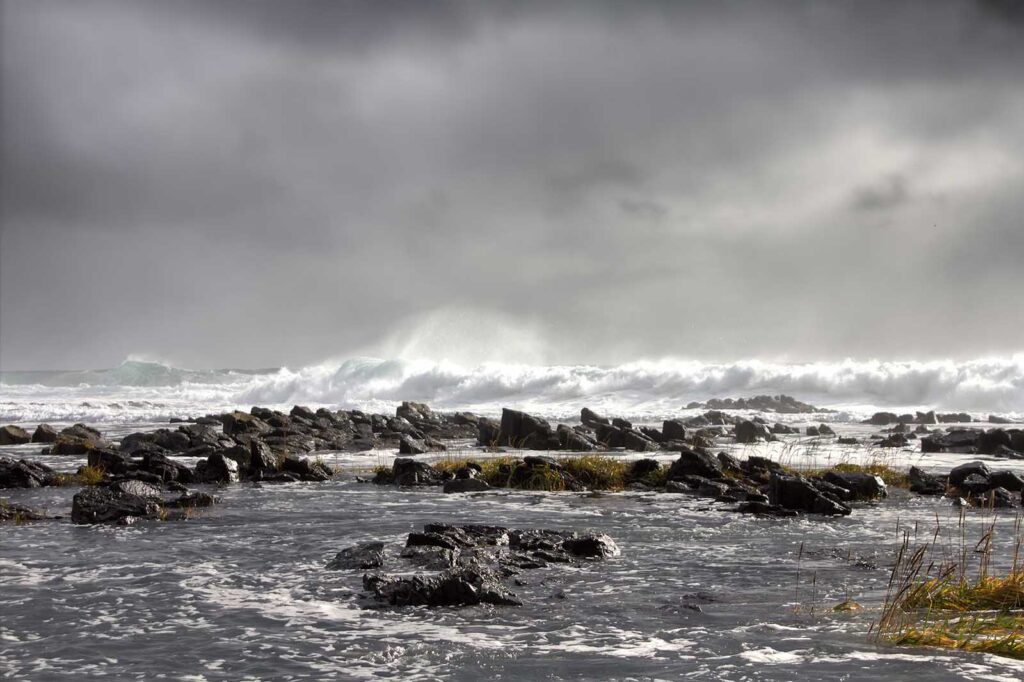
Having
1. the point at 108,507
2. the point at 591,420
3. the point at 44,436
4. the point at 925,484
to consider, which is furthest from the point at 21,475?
the point at 591,420

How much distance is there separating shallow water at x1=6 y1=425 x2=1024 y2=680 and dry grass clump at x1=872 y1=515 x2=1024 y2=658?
0.28 m

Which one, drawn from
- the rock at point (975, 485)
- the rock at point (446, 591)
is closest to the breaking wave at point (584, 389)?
the rock at point (975, 485)

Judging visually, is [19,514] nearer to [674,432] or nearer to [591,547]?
[591,547]

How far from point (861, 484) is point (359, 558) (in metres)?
12.6

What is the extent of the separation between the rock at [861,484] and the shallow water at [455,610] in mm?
3132

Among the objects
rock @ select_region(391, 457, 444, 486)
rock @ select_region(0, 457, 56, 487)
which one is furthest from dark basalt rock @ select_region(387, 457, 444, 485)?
rock @ select_region(0, 457, 56, 487)

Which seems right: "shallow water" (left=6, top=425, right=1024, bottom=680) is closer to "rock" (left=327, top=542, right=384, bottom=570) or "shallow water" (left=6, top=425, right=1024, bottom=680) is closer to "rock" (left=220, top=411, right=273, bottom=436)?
"rock" (left=327, top=542, right=384, bottom=570)

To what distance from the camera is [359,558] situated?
11.9m

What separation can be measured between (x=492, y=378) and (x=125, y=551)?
7225 centimetres

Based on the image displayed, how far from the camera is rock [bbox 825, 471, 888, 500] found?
1952 cm

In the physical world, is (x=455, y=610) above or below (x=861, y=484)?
below

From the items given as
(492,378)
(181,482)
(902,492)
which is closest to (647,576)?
(902,492)

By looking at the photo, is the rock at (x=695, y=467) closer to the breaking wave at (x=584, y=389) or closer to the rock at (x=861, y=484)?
the rock at (x=861, y=484)

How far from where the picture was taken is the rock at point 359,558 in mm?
11688
